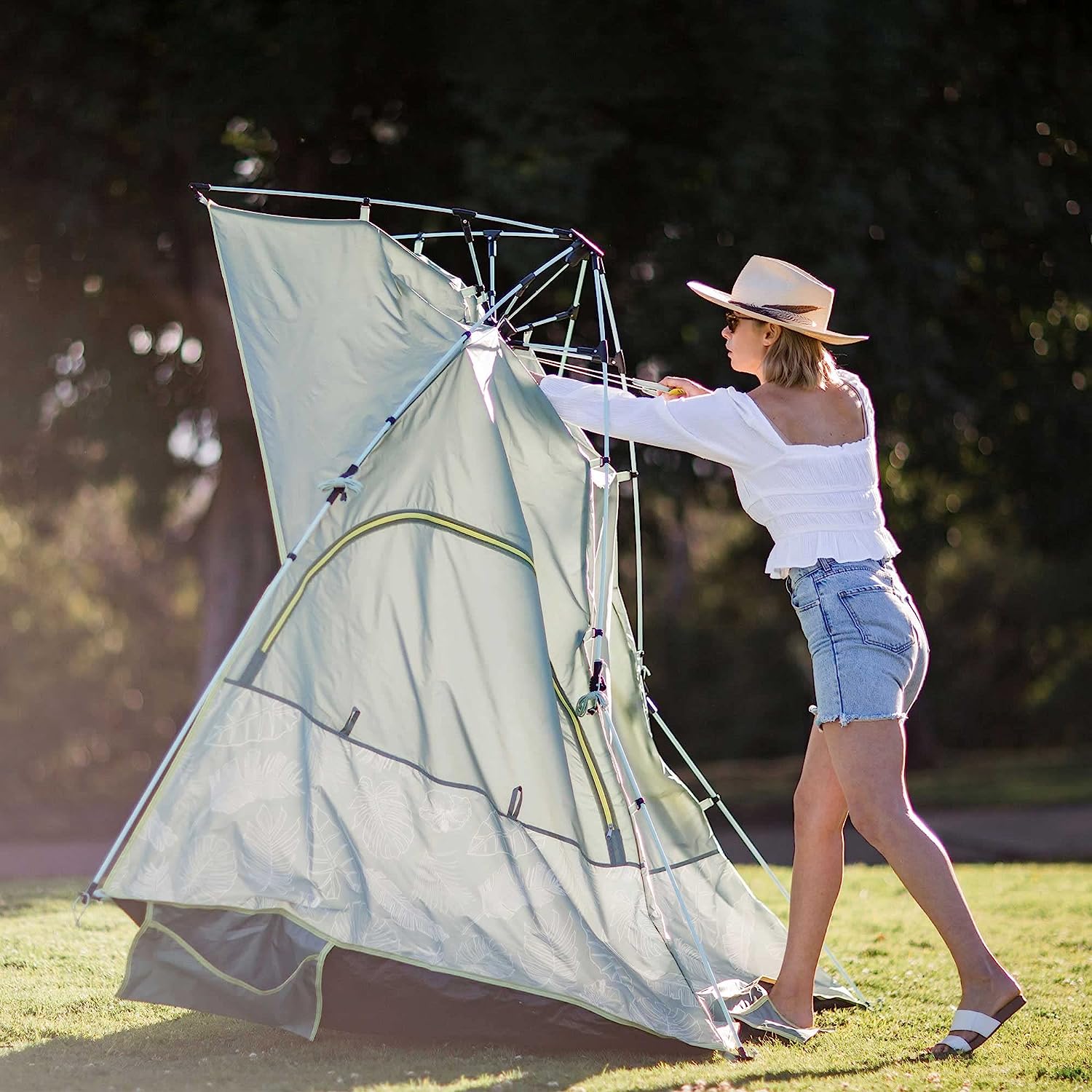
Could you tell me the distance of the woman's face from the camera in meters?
3.69

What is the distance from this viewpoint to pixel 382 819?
343 cm

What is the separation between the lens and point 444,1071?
3.23 metres

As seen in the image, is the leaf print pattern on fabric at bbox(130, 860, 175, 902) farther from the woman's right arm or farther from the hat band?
the hat band

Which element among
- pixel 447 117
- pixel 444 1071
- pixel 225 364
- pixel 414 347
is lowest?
pixel 444 1071

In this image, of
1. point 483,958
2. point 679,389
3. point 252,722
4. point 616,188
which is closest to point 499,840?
point 483,958

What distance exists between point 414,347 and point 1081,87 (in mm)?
6794

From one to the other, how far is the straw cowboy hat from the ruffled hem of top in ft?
1.73

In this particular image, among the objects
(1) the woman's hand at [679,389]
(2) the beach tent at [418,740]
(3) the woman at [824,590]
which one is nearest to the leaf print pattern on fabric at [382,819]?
(2) the beach tent at [418,740]

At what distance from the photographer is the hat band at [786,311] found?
3645 mm

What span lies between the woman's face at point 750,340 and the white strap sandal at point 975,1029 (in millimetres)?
1690

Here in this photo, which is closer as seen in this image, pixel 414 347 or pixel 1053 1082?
pixel 1053 1082

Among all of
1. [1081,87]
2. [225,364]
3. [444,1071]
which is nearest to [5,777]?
[225,364]

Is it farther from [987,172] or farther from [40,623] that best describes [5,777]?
[987,172]

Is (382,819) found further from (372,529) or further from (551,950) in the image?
(372,529)
